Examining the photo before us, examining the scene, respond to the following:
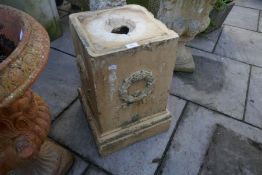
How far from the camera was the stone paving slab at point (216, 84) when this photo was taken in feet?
7.72

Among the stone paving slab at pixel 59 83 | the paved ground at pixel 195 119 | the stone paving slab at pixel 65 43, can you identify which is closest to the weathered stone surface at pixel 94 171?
the paved ground at pixel 195 119

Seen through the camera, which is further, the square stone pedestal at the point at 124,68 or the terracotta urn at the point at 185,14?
the terracotta urn at the point at 185,14

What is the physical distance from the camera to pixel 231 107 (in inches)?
91.4

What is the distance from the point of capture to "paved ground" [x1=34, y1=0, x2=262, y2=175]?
1.85 meters

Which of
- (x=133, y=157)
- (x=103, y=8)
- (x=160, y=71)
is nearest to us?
(x=160, y=71)

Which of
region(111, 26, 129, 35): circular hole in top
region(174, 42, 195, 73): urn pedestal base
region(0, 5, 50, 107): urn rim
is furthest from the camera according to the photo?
region(174, 42, 195, 73): urn pedestal base

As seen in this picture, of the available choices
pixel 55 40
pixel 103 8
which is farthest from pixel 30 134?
pixel 55 40

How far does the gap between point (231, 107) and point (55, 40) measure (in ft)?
7.73

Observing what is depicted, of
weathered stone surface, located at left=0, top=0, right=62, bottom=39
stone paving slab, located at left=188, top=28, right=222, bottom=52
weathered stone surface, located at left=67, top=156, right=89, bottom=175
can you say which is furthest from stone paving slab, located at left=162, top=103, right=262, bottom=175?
weathered stone surface, located at left=0, top=0, right=62, bottom=39

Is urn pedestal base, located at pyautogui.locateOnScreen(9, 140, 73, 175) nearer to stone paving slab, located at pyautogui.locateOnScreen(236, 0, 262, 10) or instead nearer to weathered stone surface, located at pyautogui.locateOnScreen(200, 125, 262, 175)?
weathered stone surface, located at pyautogui.locateOnScreen(200, 125, 262, 175)

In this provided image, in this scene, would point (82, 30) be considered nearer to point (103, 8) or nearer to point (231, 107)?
point (103, 8)

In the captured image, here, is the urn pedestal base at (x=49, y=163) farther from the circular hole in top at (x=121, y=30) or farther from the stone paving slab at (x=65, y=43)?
the stone paving slab at (x=65, y=43)

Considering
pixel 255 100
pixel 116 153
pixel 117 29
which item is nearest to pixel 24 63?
pixel 117 29

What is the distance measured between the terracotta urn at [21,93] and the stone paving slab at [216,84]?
1521 millimetres
